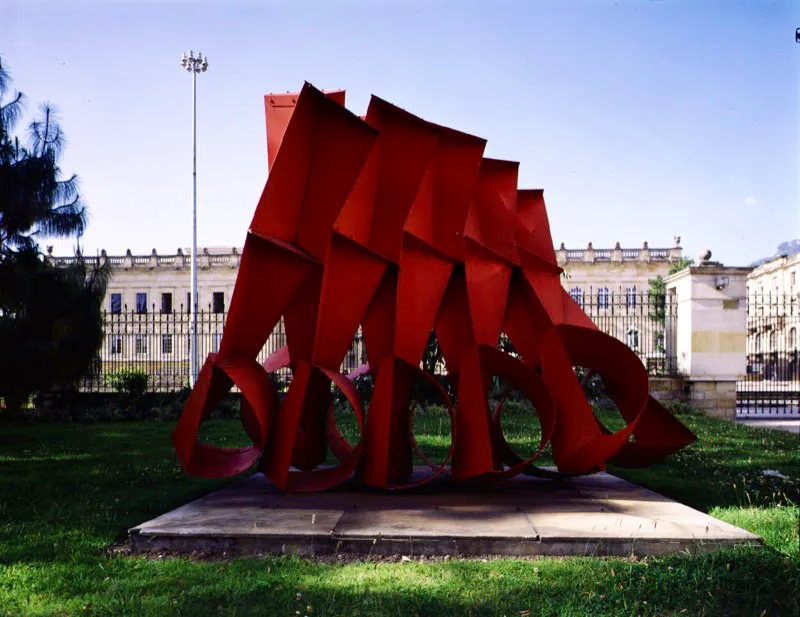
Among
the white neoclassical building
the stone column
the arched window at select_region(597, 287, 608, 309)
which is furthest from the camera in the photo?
the white neoclassical building

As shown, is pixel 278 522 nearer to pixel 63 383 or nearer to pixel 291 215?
pixel 291 215

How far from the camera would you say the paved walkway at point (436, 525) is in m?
5.10

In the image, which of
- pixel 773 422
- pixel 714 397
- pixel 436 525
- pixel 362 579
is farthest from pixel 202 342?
pixel 362 579

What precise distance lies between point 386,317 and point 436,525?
7.08 ft

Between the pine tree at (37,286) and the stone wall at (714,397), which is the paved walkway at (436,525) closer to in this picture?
the pine tree at (37,286)

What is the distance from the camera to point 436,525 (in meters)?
5.49

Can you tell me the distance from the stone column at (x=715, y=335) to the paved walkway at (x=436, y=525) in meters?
11.2

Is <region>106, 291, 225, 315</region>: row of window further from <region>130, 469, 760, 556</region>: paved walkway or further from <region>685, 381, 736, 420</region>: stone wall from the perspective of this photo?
<region>130, 469, 760, 556</region>: paved walkway

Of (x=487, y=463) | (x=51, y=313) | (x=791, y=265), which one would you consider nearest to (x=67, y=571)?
(x=487, y=463)

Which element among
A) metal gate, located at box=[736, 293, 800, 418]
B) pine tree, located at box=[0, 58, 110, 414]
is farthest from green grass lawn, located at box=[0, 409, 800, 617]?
metal gate, located at box=[736, 293, 800, 418]

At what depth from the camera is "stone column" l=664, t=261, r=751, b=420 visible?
17.0 meters

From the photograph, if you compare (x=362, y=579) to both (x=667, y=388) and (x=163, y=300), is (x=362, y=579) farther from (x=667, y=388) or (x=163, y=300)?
(x=163, y=300)

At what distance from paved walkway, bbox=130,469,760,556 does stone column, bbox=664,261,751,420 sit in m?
11.2

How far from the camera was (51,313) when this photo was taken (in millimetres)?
13422
